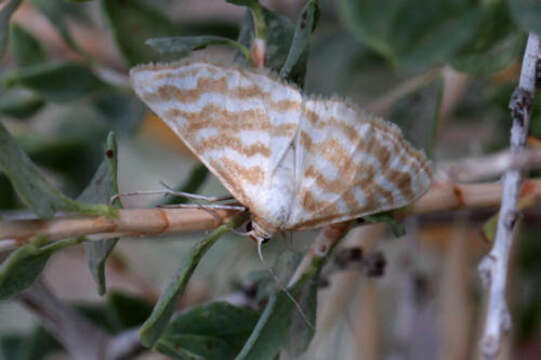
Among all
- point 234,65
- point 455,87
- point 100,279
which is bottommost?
point 100,279

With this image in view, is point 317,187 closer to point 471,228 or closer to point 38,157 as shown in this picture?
point 38,157

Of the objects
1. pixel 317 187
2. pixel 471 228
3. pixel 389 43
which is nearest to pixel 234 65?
pixel 317 187

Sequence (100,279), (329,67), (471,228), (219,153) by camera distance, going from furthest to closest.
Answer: (471,228) → (329,67) → (219,153) → (100,279)

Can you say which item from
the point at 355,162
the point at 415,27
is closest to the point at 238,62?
the point at 355,162

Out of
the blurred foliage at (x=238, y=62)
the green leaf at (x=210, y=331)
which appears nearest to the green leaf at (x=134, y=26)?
the blurred foliage at (x=238, y=62)

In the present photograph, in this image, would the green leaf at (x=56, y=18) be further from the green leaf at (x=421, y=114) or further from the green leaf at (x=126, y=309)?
the green leaf at (x=421, y=114)

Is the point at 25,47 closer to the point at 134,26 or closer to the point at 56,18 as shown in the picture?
the point at 56,18

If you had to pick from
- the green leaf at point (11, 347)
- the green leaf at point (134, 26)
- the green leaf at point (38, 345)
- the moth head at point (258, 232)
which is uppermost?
the green leaf at point (134, 26)

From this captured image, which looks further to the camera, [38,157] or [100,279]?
[38,157]
